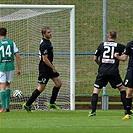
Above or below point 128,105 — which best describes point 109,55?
above

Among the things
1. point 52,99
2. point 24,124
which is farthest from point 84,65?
point 24,124

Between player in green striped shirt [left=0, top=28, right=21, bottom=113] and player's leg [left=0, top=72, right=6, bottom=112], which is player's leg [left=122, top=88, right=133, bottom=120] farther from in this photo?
player's leg [left=0, top=72, right=6, bottom=112]

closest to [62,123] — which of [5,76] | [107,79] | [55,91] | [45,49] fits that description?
[107,79]

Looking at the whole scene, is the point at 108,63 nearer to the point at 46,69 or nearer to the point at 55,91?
the point at 46,69

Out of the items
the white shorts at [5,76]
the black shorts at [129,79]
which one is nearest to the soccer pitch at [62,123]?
the black shorts at [129,79]

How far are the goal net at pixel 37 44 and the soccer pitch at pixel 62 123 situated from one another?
200 cm

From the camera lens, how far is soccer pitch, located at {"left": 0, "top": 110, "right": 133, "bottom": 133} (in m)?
11.6

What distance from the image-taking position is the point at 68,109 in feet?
57.3

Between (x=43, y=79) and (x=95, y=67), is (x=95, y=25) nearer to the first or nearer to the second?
(x=95, y=67)

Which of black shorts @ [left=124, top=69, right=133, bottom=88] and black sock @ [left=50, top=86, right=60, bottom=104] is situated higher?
black shorts @ [left=124, top=69, right=133, bottom=88]

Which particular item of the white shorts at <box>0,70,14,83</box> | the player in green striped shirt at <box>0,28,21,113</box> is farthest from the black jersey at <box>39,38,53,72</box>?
the white shorts at <box>0,70,14,83</box>

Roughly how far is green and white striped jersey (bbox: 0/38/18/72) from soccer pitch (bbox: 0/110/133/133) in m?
1.22

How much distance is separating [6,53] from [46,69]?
105 cm

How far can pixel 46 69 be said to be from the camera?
15633mm
